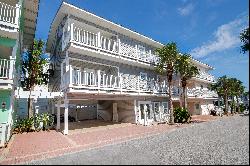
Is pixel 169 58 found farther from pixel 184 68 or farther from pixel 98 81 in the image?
pixel 98 81

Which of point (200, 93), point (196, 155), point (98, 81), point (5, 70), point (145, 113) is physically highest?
point (5, 70)

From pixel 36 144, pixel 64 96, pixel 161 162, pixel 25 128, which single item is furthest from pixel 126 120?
pixel 161 162

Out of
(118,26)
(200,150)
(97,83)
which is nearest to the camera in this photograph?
(200,150)

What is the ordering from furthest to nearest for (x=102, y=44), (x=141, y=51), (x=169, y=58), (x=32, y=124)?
(x=141, y=51) < (x=169, y=58) < (x=102, y=44) < (x=32, y=124)

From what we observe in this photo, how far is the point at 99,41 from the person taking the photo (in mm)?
Result: 18844

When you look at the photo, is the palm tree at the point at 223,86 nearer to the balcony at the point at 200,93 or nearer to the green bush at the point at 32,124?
the balcony at the point at 200,93

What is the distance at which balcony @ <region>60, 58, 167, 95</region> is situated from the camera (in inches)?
641

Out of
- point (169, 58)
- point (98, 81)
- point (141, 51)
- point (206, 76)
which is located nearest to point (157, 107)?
point (169, 58)

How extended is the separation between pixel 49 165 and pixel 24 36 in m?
18.4

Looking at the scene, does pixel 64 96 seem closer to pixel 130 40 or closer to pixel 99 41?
pixel 99 41

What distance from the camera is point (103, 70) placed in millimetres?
21297

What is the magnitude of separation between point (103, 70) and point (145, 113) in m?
6.43

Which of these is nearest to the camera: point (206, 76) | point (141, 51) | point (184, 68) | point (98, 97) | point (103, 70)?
point (98, 97)

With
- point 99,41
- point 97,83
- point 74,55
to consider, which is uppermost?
point 99,41
